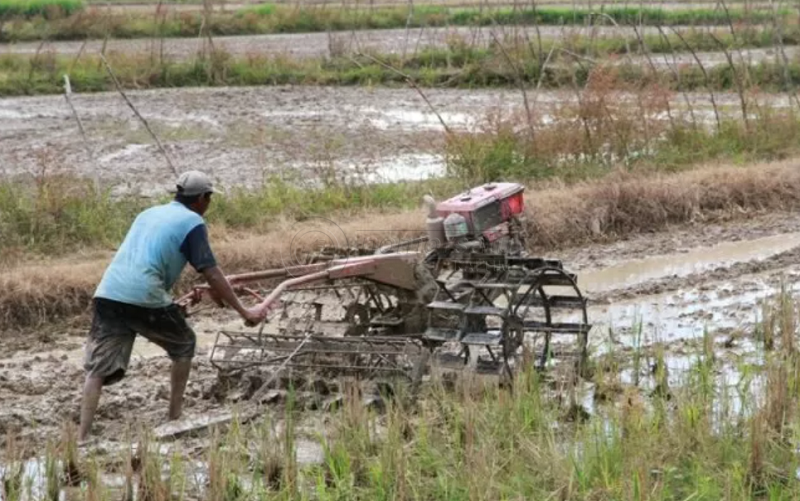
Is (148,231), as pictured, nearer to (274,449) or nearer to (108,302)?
(108,302)

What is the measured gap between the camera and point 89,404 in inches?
241

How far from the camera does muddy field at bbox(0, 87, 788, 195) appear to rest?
40.9ft

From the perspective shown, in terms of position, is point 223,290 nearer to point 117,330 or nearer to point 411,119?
point 117,330

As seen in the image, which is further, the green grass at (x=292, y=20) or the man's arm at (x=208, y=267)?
the green grass at (x=292, y=20)

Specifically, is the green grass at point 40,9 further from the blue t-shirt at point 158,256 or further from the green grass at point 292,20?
the blue t-shirt at point 158,256

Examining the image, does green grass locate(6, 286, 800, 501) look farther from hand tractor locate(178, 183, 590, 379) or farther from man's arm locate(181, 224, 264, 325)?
man's arm locate(181, 224, 264, 325)

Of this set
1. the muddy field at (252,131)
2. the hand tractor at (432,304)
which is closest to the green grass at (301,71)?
the muddy field at (252,131)

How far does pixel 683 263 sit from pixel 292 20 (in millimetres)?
15501

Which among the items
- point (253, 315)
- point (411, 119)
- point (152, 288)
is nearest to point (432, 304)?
point (253, 315)

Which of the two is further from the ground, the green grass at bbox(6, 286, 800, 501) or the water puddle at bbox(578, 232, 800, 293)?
the green grass at bbox(6, 286, 800, 501)

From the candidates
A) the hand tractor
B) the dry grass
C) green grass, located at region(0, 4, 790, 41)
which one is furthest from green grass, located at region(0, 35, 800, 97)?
the hand tractor

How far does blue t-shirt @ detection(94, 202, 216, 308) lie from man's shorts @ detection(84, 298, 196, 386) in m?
0.06

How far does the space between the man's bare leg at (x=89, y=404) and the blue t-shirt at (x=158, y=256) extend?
40cm

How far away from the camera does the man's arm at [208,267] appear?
605 cm
